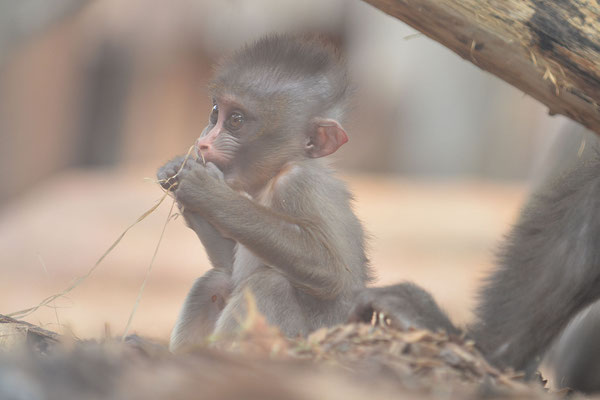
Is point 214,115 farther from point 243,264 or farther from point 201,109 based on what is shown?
point 201,109

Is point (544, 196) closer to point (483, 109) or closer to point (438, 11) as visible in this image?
point (438, 11)

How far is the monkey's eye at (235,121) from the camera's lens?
182 inches

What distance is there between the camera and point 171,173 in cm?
A: 429

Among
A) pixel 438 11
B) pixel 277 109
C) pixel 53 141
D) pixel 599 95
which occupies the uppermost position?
pixel 438 11

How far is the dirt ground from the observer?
444 inches

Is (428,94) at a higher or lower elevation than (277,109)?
lower

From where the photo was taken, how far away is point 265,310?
411 cm

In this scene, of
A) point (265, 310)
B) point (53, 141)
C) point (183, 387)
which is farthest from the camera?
point (53, 141)

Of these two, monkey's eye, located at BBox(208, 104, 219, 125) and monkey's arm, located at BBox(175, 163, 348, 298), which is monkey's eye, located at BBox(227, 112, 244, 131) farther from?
monkey's arm, located at BBox(175, 163, 348, 298)

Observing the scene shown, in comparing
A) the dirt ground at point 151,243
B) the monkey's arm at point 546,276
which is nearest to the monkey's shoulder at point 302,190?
the monkey's arm at point 546,276

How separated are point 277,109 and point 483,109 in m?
17.3

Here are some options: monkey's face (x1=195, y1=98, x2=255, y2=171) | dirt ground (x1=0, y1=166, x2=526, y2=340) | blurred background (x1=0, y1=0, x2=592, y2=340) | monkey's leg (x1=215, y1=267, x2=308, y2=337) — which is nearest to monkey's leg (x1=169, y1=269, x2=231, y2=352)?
monkey's leg (x1=215, y1=267, x2=308, y2=337)

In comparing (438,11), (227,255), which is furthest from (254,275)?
(438,11)

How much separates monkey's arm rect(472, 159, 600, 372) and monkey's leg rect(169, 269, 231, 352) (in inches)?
60.5
